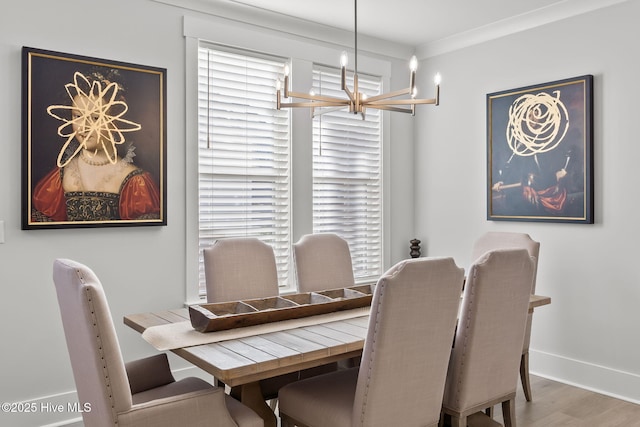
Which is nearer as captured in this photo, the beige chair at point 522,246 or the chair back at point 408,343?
the chair back at point 408,343

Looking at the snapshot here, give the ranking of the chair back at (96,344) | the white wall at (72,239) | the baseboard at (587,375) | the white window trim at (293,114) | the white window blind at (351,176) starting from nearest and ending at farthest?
the chair back at (96,344), the white wall at (72,239), the baseboard at (587,375), the white window trim at (293,114), the white window blind at (351,176)

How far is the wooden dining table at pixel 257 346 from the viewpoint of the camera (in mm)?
1876

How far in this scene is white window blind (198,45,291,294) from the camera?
12.0 feet

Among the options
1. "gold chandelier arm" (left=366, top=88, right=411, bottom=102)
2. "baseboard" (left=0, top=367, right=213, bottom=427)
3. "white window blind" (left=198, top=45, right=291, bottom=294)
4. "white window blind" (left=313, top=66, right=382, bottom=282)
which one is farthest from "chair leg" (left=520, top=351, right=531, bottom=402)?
"baseboard" (left=0, top=367, right=213, bottom=427)

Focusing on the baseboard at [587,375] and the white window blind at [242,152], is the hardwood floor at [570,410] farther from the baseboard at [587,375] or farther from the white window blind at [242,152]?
the white window blind at [242,152]

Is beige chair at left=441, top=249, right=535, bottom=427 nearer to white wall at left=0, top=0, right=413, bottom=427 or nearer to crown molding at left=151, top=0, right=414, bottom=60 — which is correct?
white wall at left=0, top=0, right=413, bottom=427

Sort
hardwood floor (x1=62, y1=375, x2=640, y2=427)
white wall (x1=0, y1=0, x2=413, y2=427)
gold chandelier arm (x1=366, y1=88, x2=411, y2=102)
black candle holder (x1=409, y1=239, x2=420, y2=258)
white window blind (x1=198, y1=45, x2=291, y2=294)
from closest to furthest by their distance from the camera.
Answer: gold chandelier arm (x1=366, y1=88, x2=411, y2=102)
white wall (x1=0, y1=0, x2=413, y2=427)
hardwood floor (x1=62, y1=375, x2=640, y2=427)
white window blind (x1=198, y1=45, x2=291, y2=294)
black candle holder (x1=409, y1=239, x2=420, y2=258)

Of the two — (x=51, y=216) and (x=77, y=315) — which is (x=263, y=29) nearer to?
(x=51, y=216)

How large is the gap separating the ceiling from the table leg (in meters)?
2.57

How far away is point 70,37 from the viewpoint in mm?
3078

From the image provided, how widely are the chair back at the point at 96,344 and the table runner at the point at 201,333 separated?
34cm

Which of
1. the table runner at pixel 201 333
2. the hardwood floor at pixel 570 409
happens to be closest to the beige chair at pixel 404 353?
the table runner at pixel 201 333

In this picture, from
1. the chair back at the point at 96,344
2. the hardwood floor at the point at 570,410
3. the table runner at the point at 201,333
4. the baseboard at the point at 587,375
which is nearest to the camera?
the chair back at the point at 96,344

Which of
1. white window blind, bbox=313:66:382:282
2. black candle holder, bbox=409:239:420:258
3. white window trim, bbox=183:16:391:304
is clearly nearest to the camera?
white window trim, bbox=183:16:391:304
